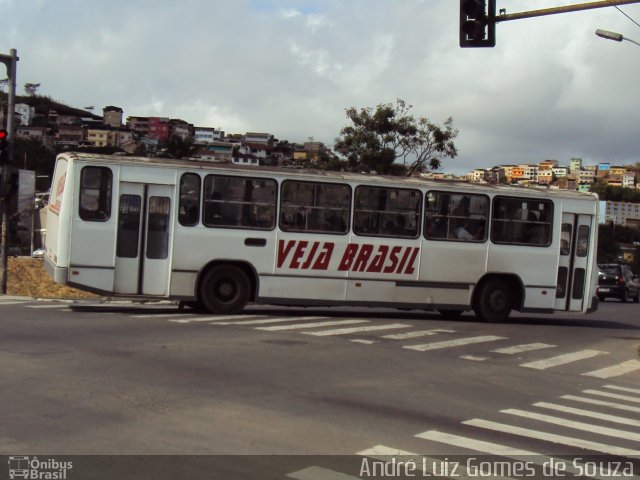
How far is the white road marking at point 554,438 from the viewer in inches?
273

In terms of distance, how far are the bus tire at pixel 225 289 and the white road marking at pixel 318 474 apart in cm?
1026

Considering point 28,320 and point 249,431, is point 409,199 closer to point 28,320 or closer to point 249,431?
point 28,320

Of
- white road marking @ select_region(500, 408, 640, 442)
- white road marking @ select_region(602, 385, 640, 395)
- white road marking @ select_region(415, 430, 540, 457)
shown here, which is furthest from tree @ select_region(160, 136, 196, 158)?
white road marking @ select_region(415, 430, 540, 457)

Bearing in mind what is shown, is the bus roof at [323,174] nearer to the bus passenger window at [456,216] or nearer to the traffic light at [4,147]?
the bus passenger window at [456,216]

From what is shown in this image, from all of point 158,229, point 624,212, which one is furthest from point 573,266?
point 624,212

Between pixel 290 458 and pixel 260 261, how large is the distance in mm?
10104

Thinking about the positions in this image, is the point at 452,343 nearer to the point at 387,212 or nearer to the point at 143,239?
the point at 387,212

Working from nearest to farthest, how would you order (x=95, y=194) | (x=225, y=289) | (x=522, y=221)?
(x=95, y=194)
(x=225, y=289)
(x=522, y=221)

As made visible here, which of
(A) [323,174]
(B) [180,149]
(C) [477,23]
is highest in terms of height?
(B) [180,149]

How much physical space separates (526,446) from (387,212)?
412 inches

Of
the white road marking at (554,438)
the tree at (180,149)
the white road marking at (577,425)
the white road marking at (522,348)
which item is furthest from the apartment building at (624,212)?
the white road marking at (554,438)

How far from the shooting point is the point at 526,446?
6.86 m

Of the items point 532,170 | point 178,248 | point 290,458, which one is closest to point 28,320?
point 178,248

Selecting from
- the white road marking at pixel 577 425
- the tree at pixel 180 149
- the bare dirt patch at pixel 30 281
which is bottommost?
the bare dirt patch at pixel 30 281
